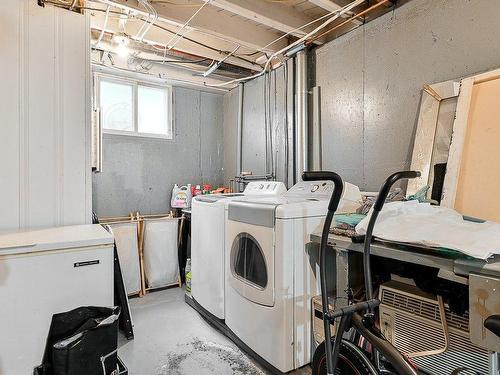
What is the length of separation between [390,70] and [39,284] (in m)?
2.67

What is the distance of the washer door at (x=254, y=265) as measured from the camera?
1790mm

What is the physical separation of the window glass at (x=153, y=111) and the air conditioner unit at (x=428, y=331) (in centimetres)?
314

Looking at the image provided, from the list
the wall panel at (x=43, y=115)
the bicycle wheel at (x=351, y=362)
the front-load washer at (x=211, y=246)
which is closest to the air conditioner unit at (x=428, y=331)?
the bicycle wheel at (x=351, y=362)

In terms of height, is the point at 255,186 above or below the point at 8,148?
below

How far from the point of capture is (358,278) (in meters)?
1.68

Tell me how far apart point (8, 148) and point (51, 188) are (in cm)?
39

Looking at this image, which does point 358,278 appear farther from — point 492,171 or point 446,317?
point 492,171

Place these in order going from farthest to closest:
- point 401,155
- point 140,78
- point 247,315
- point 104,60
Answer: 1. point 140,78
2. point 104,60
3. point 401,155
4. point 247,315

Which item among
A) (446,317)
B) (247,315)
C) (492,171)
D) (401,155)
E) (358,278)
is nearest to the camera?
(446,317)

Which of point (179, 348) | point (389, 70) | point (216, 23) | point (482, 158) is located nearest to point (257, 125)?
point (216, 23)

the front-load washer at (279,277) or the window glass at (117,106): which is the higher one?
the window glass at (117,106)

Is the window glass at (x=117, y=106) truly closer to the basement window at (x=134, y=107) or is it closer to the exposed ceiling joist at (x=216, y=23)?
the basement window at (x=134, y=107)

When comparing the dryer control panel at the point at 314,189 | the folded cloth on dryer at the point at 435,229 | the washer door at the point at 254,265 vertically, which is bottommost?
the washer door at the point at 254,265

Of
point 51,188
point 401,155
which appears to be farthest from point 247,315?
point 51,188
